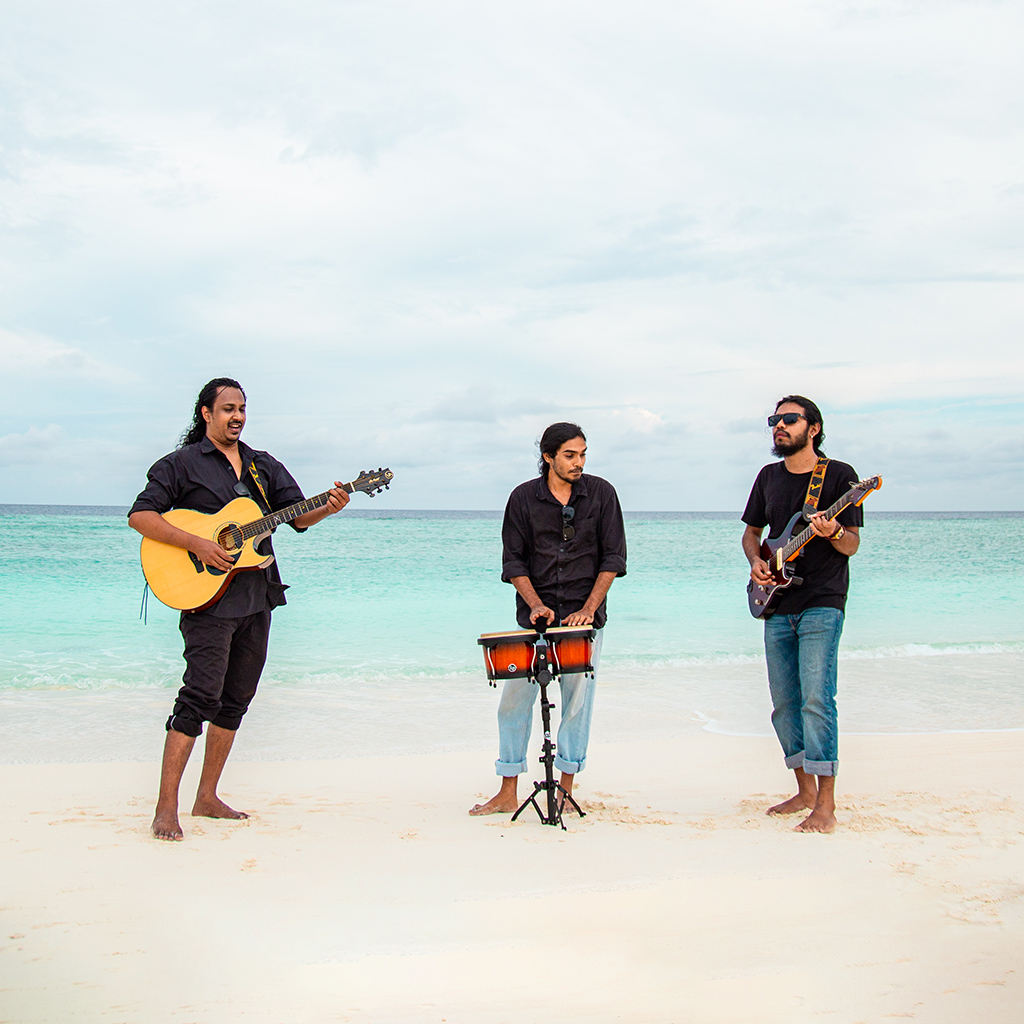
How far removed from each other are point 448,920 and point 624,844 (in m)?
1.11

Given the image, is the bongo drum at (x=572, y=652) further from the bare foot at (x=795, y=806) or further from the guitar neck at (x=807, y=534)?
the bare foot at (x=795, y=806)

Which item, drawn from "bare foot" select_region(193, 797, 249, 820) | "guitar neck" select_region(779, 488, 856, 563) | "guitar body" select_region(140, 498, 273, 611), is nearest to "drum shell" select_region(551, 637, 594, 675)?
"guitar neck" select_region(779, 488, 856, 563)

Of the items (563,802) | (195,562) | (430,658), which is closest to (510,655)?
(563,802)

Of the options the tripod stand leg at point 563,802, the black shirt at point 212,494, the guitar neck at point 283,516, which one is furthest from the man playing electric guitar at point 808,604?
the black shirt at point 212,494

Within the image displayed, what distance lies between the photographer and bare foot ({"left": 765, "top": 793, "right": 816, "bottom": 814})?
464 centimetres

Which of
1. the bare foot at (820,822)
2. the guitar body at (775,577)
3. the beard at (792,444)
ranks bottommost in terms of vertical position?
the bare foot at (820,822)

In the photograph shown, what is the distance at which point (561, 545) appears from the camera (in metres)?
4.70

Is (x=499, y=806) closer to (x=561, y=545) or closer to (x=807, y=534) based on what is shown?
(x=561, y=545)

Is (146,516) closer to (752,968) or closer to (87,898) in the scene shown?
(87,898)

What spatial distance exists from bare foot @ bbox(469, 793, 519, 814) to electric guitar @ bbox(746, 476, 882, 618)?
60.0 inches

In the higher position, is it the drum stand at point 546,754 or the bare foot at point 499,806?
the drum stand at point 546,754

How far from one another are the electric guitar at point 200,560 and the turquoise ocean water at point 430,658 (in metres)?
2.62

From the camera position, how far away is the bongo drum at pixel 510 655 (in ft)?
14.3

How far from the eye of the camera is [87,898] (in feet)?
11.3
